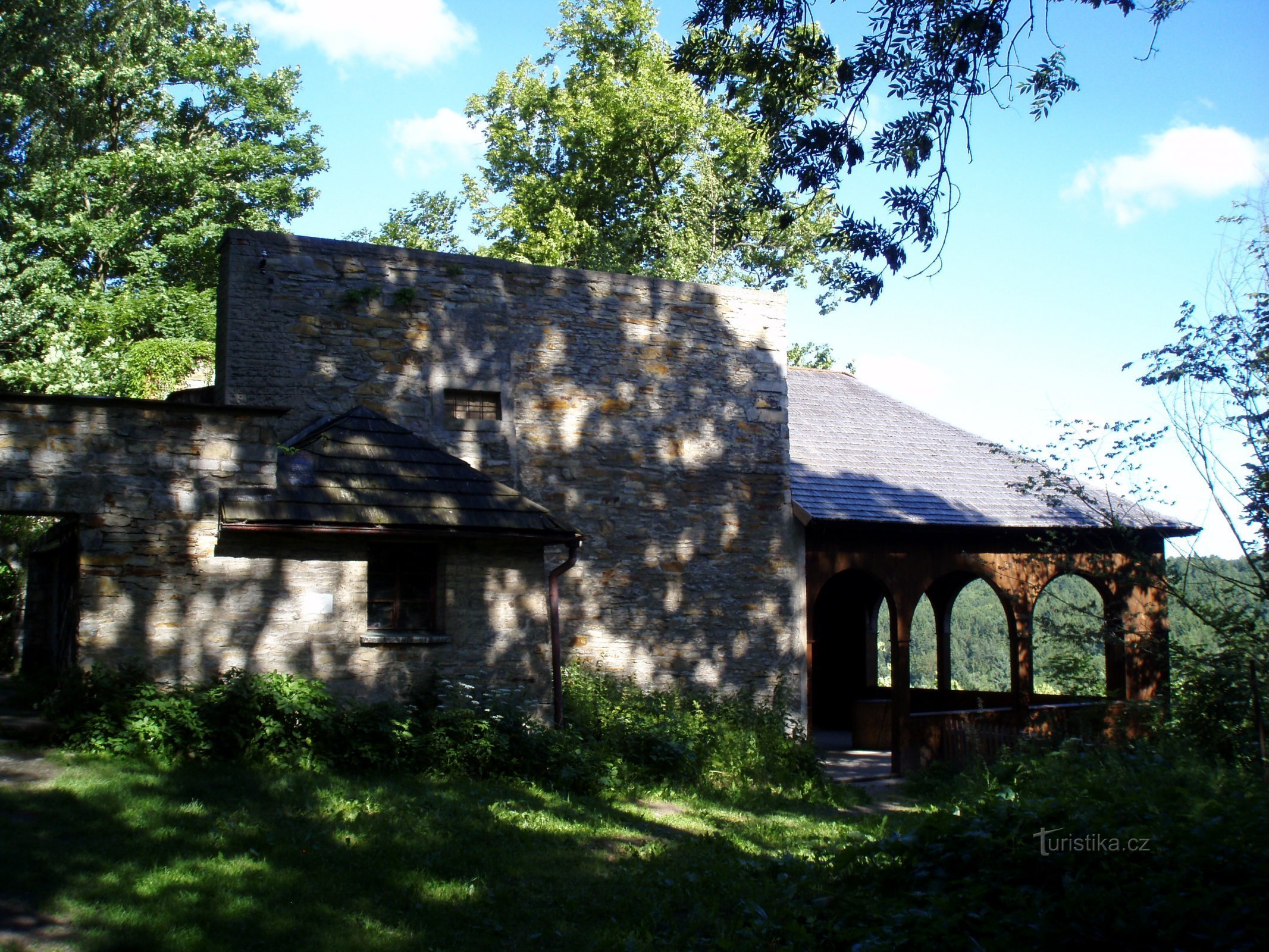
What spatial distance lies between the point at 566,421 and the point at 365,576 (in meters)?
3.47

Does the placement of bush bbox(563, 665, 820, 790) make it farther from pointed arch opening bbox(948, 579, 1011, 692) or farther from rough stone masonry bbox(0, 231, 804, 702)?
pointed arch opening bbox(948, 579, 1011, 692)

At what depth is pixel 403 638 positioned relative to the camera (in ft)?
33.1

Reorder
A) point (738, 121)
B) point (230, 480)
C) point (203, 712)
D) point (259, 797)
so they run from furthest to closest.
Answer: point (738, 121)
point (230, 480)
point (203, 712)
point (259, 797)

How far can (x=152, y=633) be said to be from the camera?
30.0 ft

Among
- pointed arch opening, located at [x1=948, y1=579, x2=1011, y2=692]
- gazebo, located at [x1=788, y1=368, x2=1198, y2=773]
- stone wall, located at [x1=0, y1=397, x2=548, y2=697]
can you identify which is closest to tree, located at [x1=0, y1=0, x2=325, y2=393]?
stone wall, located at [x1=0, y1=397, x2=548, y2=697]

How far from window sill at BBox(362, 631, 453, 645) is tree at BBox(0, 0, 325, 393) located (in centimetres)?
1111

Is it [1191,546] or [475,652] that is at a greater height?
[1191,546]

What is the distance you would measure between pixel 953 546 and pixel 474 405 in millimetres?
7253

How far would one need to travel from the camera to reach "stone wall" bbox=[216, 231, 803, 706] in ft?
37.0

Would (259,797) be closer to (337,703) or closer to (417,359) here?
(337,703)

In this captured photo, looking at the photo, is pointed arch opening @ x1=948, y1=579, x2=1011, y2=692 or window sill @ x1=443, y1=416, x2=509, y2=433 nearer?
window sill @ x1=443, y1=416, x2=509, y2=433

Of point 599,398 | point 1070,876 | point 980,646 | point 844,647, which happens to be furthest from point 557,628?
point 980,646

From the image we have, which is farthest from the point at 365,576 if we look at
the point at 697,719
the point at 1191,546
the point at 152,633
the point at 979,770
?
the point at 1191,546

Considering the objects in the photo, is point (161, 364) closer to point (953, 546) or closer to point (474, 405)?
point (474, 405)
